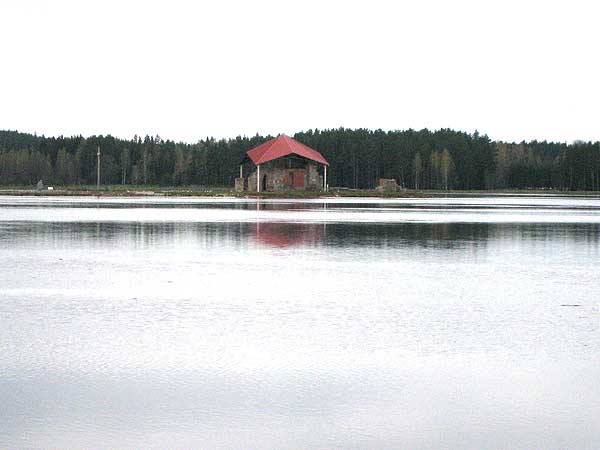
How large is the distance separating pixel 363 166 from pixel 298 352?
15510 centimetres

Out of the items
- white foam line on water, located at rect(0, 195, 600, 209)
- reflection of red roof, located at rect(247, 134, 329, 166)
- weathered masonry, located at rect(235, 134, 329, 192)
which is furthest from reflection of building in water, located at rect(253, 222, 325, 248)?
weathered masonry, located at rect(235, 134, 329, 192)

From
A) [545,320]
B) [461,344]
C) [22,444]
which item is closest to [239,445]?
[22,444]

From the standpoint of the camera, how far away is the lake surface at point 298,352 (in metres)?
6.55

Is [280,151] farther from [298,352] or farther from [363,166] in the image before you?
[298,352]

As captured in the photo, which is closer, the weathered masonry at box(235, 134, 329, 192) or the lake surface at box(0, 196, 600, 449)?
the lake surface at box(0, 196, 600, 449)

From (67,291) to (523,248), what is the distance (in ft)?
45.5

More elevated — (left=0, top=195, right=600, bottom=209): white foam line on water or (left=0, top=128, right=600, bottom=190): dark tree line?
(left=0, top=128, right=600, bottom=190): dark tree line

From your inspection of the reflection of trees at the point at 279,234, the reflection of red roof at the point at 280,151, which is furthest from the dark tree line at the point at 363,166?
the reflection of trees at the point at 279,234

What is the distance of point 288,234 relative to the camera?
28266 mm

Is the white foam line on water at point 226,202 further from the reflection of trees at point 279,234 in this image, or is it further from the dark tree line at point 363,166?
the dark tree line at point 363,166

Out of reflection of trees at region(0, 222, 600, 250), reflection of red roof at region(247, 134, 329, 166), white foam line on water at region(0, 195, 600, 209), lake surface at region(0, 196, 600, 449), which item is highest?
reflection of red roof at region(247, 134, 329, 166)

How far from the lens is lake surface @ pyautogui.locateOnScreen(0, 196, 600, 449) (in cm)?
655

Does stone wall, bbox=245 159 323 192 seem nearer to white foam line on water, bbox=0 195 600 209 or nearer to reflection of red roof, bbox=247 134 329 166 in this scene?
reflection of red roof, bbox=247 134 329 166

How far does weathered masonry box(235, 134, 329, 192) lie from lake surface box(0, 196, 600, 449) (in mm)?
75233
